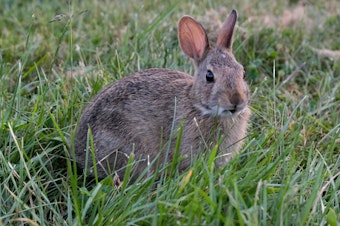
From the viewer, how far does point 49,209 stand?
349cm

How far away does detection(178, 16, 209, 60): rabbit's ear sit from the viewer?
4395 mm

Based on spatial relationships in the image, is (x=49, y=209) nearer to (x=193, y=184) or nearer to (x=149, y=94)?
(x=193, y=184)

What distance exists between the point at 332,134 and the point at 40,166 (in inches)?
77.4

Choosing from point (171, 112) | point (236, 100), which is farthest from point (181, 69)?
point (236, 100)

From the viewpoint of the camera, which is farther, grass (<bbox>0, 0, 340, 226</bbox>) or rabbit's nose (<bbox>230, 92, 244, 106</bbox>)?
rabbit's nose (<bbox>230, 92, 244, 106</bbox>)

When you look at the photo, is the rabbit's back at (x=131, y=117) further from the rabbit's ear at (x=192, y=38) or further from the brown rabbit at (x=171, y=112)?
the rabbit's ear at (x=192, y=38)

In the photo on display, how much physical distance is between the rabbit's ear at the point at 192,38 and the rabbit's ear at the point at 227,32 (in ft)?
0.33

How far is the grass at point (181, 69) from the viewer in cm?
309

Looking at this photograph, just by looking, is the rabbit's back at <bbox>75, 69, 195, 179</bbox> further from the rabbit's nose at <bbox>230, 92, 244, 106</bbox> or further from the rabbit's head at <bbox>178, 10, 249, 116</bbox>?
the rabbit's nose at <bbox>230, 92, 244, 106</bbox>

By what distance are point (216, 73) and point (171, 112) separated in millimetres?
425

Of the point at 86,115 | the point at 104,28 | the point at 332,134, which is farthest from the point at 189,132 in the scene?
the point at 104,28

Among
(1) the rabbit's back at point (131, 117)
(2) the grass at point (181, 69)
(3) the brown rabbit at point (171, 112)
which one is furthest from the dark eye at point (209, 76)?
(2) the grass at point (181, 69)

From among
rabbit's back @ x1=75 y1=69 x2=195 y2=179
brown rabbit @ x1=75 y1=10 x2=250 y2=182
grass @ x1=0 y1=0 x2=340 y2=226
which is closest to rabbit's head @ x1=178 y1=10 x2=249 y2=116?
brown rabbit @ x1=75 y1=10 x2=250 y2=182

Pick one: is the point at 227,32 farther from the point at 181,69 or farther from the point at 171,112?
the point at 181,69
